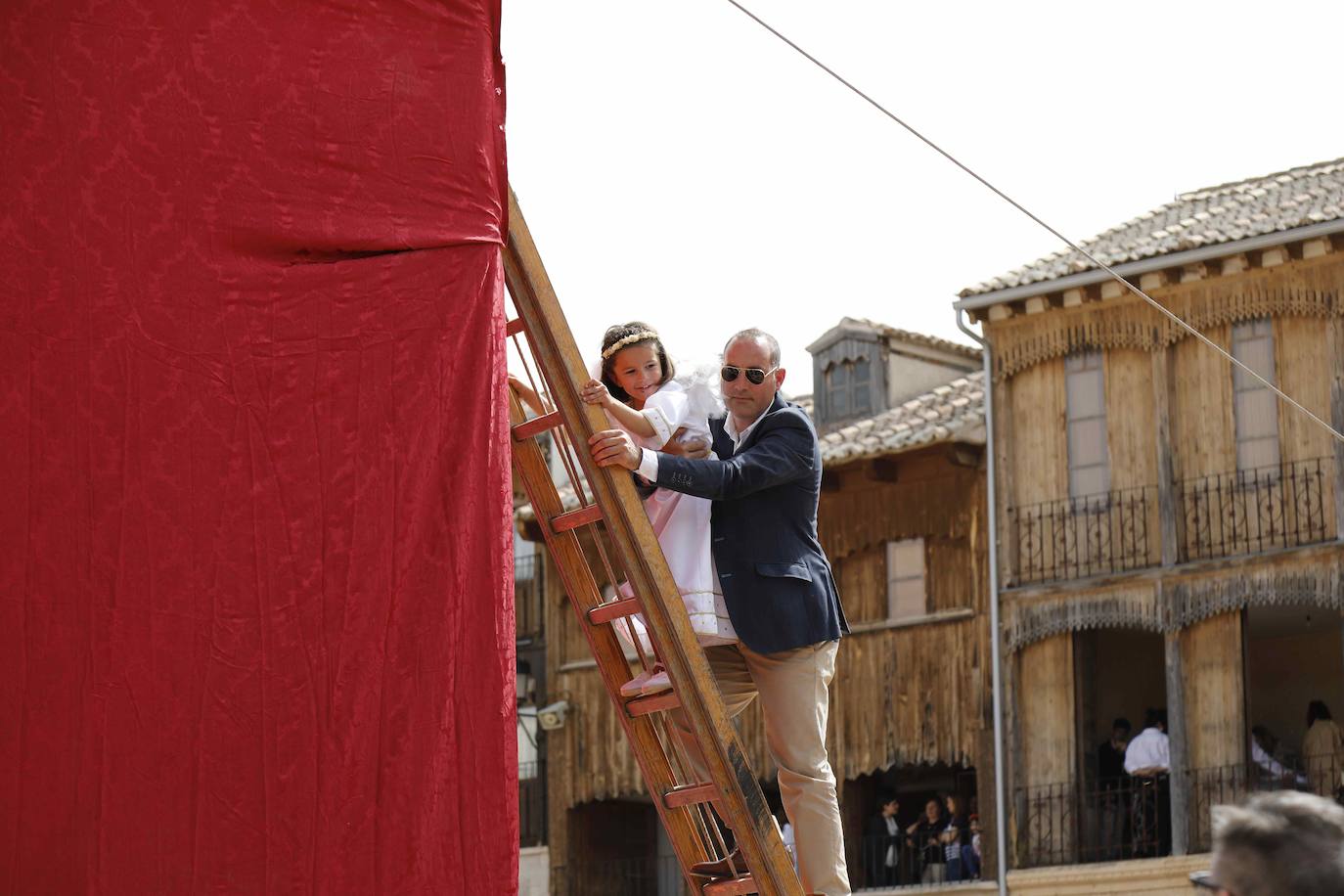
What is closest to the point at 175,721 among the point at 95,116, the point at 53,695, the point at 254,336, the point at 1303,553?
the point at 53,695

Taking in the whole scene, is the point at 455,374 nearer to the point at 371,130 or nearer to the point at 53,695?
the point at 371,130

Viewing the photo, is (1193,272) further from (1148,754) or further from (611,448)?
(611,448)

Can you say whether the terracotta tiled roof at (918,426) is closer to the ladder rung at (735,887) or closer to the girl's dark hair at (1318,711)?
the girl's dark hair at (1318,711)

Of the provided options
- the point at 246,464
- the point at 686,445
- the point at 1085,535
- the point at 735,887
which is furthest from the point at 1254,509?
the point at 246,464

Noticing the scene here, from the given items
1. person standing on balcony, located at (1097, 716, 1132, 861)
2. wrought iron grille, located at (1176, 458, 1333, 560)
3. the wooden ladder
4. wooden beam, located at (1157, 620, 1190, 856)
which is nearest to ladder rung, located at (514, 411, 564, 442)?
the wooden ladder

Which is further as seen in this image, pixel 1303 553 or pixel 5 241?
pixel 1303 553

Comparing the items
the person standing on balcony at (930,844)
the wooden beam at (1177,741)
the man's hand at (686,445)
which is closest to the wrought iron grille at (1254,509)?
the wooden beam at (1177,741)

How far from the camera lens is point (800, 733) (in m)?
6.19

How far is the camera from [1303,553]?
20.5m

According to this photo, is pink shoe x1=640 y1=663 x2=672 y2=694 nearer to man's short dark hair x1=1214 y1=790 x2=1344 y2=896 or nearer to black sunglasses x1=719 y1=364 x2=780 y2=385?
black sunglasses x1=719 y1=364 x2=780 y2=385

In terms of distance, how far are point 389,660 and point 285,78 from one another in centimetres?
141

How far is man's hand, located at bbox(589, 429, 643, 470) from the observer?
19.1ft

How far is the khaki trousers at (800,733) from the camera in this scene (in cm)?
609

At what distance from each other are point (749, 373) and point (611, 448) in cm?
66
